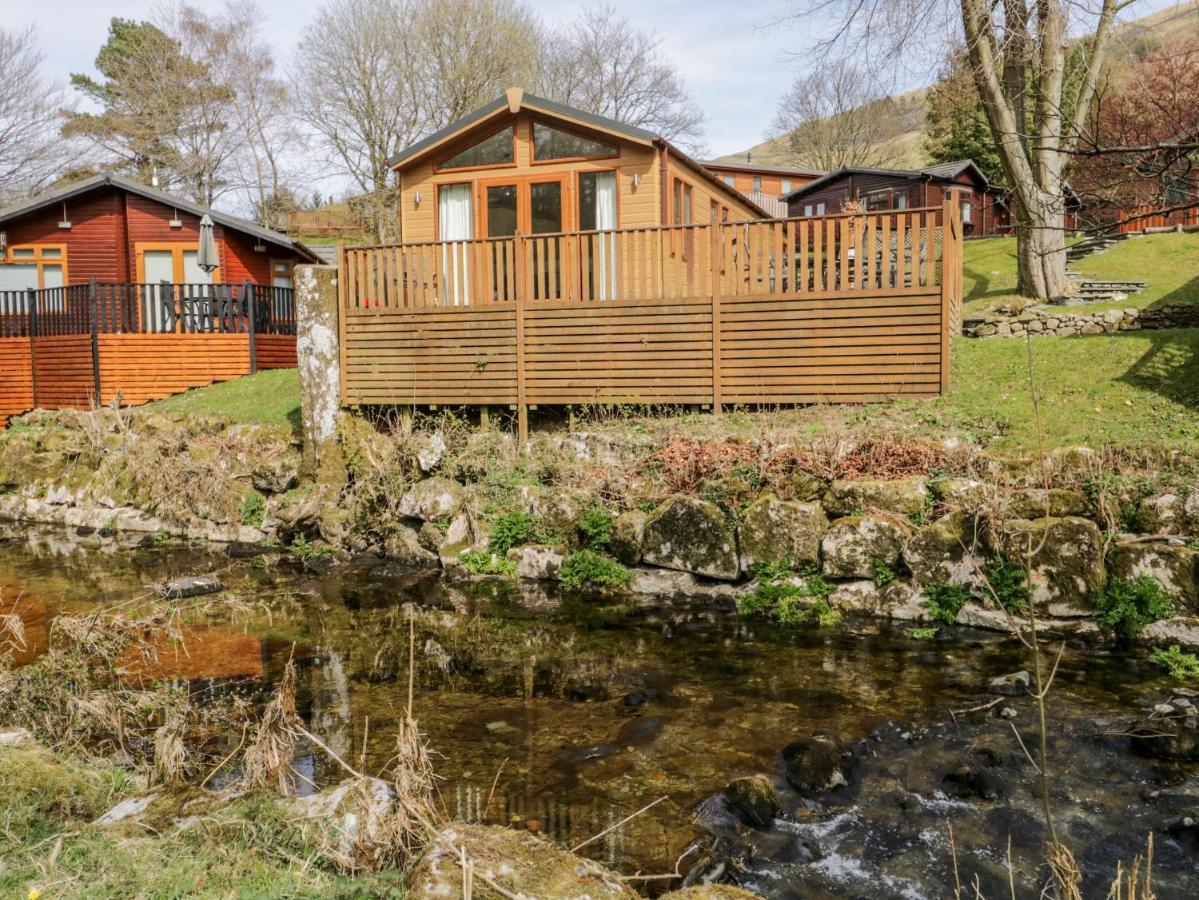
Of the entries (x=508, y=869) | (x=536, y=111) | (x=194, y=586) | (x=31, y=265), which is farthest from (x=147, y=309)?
(x=508, y=869)

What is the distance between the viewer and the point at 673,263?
12219 mm

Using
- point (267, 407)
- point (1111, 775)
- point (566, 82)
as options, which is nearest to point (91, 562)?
point (267, 407)

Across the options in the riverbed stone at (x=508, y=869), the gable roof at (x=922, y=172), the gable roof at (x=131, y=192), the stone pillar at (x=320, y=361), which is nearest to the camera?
the riverbed stone at (x=508, y=869)

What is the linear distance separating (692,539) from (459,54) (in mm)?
34112

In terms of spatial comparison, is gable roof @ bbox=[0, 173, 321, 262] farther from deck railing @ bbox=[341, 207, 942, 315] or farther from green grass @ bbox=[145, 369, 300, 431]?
deck railing @ bbox=[341, 207, 942, 315]

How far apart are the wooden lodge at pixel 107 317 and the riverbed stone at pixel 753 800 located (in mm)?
15774

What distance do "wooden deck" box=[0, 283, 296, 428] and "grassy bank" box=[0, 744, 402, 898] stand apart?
1560 cm

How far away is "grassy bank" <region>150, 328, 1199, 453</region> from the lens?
9.16 meters

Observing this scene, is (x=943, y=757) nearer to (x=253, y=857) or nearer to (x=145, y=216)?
(x=253, y=857)

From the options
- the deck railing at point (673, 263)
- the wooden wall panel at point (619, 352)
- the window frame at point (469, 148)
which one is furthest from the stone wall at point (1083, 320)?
the window frame at point (469, 148)

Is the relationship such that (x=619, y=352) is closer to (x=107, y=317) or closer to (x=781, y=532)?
(x=781, y=532)

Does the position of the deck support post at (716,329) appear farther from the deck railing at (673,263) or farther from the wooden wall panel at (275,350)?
the wooden wall panel at (275,350)

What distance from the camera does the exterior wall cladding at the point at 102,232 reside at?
2270 centimetres

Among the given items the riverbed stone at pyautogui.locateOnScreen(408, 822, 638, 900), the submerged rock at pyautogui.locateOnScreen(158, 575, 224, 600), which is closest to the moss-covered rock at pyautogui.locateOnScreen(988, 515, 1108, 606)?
the riverbed stone at pyautogui.locateOnScreen(408, 822, 638, 900)
